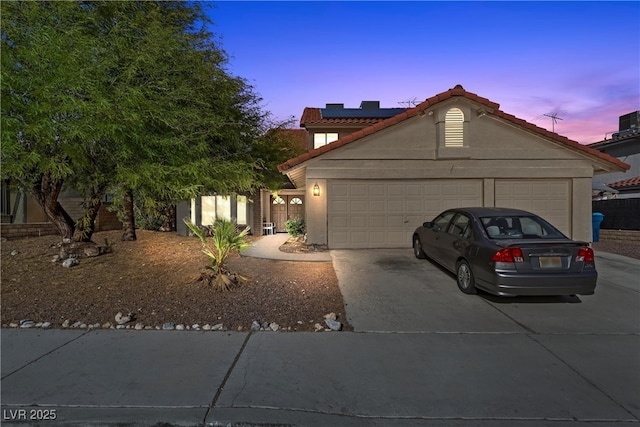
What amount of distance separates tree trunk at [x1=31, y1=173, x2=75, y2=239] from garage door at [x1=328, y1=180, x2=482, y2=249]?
670 centimetres

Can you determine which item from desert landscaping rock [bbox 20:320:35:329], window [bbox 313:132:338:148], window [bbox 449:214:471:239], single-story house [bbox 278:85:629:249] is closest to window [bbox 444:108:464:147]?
single-story house [bbox 278:85:629:249]

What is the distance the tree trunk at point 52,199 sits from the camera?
794cm

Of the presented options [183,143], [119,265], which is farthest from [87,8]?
[119,265]

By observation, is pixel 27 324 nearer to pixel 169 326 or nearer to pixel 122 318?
pixel 122 318

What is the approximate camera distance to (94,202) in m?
8.33

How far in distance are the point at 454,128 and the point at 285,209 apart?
10.0 m

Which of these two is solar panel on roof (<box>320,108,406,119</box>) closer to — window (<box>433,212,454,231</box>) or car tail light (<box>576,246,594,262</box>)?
window (<box>433,212,454,231</box>)

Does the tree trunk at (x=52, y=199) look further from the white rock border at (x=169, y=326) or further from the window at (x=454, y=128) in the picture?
the window at (x=454, y=128)

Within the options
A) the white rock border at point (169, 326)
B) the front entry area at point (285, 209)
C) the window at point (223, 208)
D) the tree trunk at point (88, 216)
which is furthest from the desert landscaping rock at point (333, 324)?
the front entry area at point (285, 209)

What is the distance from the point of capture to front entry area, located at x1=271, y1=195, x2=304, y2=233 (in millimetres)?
18547

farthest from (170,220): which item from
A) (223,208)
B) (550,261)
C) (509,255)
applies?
(550,261)

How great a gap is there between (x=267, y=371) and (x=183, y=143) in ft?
18.2

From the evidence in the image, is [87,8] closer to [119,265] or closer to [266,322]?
[119,265]

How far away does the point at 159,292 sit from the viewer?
6.38 m
